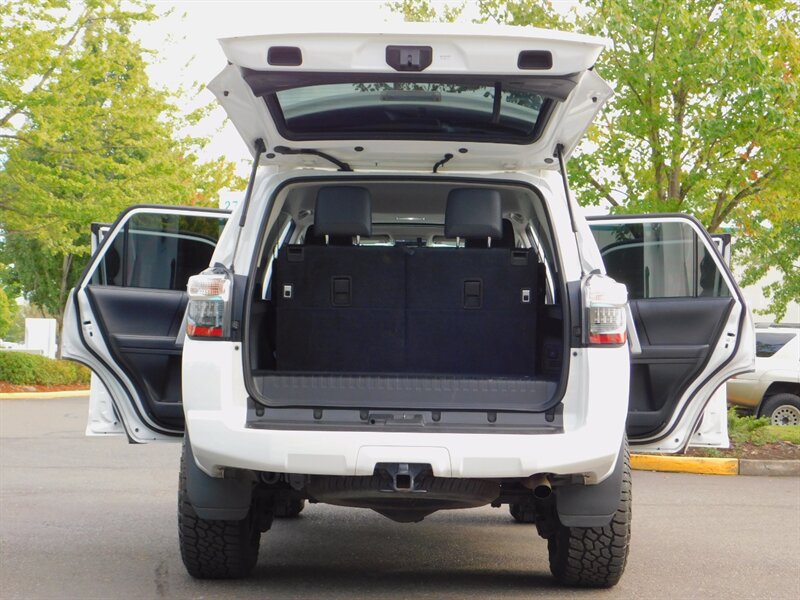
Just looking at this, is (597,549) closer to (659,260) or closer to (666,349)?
(666,349)

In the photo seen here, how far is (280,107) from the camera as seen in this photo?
5.39m

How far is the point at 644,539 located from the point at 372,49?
414 cm

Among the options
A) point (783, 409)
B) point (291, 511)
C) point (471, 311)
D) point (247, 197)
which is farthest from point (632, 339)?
point (783, 409)

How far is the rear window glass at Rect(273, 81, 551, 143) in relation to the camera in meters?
5.22

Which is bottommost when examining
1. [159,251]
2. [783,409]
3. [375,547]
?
→ [375,547]

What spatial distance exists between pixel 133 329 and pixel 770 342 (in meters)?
12.9

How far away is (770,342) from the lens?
57.5 ft

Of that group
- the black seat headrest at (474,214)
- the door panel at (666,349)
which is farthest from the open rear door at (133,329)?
the door panel at (666,349)

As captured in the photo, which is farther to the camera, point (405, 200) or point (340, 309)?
point (405, 200)

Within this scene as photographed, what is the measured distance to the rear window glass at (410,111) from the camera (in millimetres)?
5219

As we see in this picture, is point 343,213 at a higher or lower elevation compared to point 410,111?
lower

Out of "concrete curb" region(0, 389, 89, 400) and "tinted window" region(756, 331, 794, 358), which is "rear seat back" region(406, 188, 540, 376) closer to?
"tinted window" region(756, 331, 794, 358)

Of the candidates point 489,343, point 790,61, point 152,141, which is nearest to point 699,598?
point 489,343

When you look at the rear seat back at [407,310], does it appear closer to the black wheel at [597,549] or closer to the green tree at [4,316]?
the black wheel at [597,549]
